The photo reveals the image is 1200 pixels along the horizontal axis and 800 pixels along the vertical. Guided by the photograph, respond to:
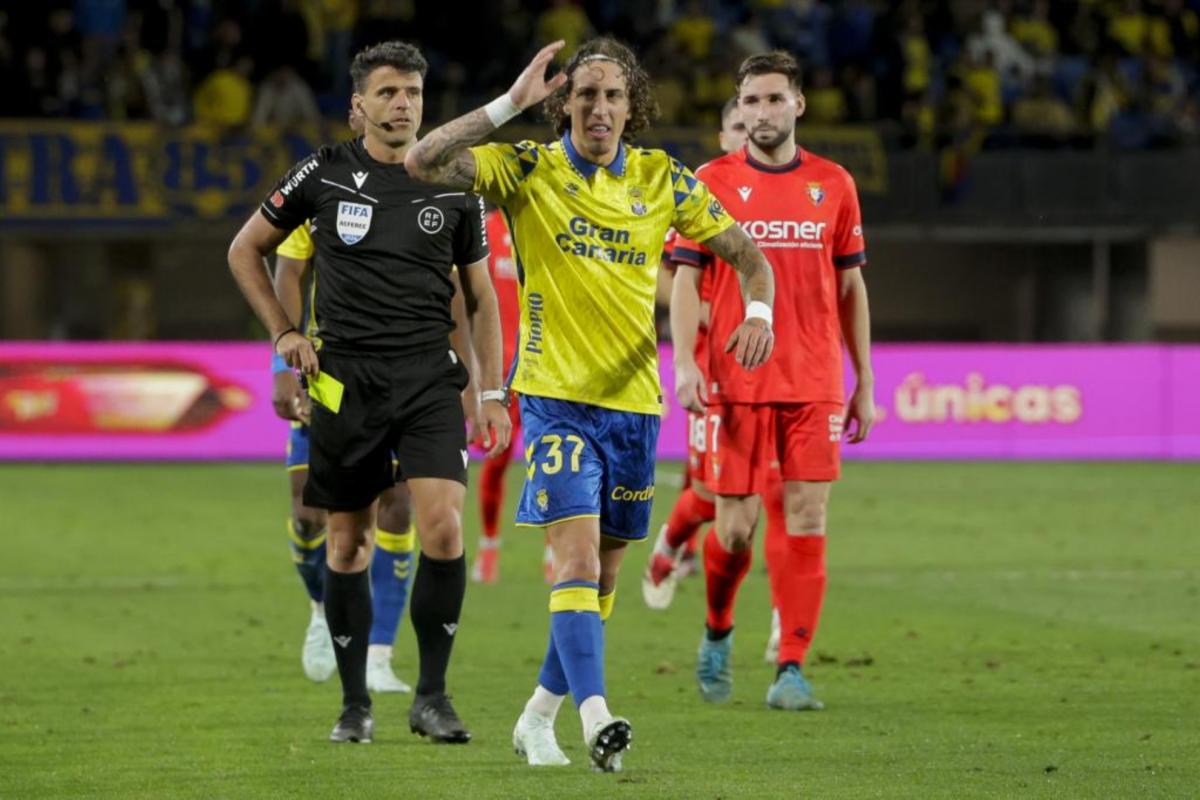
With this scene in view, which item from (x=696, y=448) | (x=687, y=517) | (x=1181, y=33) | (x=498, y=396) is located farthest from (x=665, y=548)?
(x=1181, y=33)

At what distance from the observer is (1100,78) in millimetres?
27828

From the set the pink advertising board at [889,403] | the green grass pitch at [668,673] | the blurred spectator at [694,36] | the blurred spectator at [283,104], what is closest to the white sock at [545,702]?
the green grass pitch at [668,673]

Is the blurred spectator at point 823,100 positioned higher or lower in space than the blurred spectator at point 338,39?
lower

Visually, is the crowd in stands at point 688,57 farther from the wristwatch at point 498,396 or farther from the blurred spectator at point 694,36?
the wristwatch at point 498,396

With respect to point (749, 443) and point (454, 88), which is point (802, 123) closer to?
point (454, 88)

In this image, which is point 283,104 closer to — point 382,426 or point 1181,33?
point 1181,33

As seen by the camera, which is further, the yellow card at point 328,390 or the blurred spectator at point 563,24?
the blurred spectator at point 563,24

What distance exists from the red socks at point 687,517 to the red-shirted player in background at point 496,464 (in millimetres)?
1776

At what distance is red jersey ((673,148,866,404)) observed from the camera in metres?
8.29

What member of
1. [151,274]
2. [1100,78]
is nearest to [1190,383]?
[1100,78]

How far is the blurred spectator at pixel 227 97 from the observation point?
83.7ft

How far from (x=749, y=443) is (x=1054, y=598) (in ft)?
12.8

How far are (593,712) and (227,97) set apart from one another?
2020 cm

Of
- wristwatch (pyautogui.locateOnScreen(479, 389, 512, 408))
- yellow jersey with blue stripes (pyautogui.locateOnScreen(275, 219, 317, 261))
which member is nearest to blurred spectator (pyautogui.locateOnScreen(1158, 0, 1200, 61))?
yellow jersey with blue stripes (pyautogui.locateOnScreen(275, 219, 317, 261))
